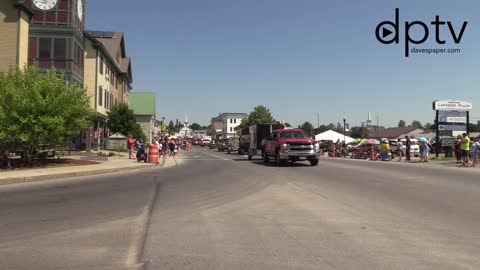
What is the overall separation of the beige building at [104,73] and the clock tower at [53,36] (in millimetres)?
2937

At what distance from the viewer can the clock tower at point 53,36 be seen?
34438 millimetres

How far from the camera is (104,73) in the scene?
153ft

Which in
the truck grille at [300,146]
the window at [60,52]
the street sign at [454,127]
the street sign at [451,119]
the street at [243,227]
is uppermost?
the window at [60,52]

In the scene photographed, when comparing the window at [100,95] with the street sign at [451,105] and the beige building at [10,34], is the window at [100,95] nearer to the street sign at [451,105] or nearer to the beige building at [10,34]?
the beige building at [10,34]

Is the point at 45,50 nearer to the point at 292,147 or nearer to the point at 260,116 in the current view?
the point at 292,147

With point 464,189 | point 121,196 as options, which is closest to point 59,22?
point 121,196

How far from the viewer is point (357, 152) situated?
37031 mm

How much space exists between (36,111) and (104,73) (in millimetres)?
29078

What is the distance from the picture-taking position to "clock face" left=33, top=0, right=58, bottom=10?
34.7 m

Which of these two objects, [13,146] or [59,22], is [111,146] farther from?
[13,146]

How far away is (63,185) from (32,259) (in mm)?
9144

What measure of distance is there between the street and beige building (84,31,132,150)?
21.4m

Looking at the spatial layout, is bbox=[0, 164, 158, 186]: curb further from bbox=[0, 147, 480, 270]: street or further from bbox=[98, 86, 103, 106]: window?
bbox=[98, 86, 103, 106]: window

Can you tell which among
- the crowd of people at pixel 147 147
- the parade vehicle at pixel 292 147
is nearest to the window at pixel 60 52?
the crowd of people at pixel 147 147
